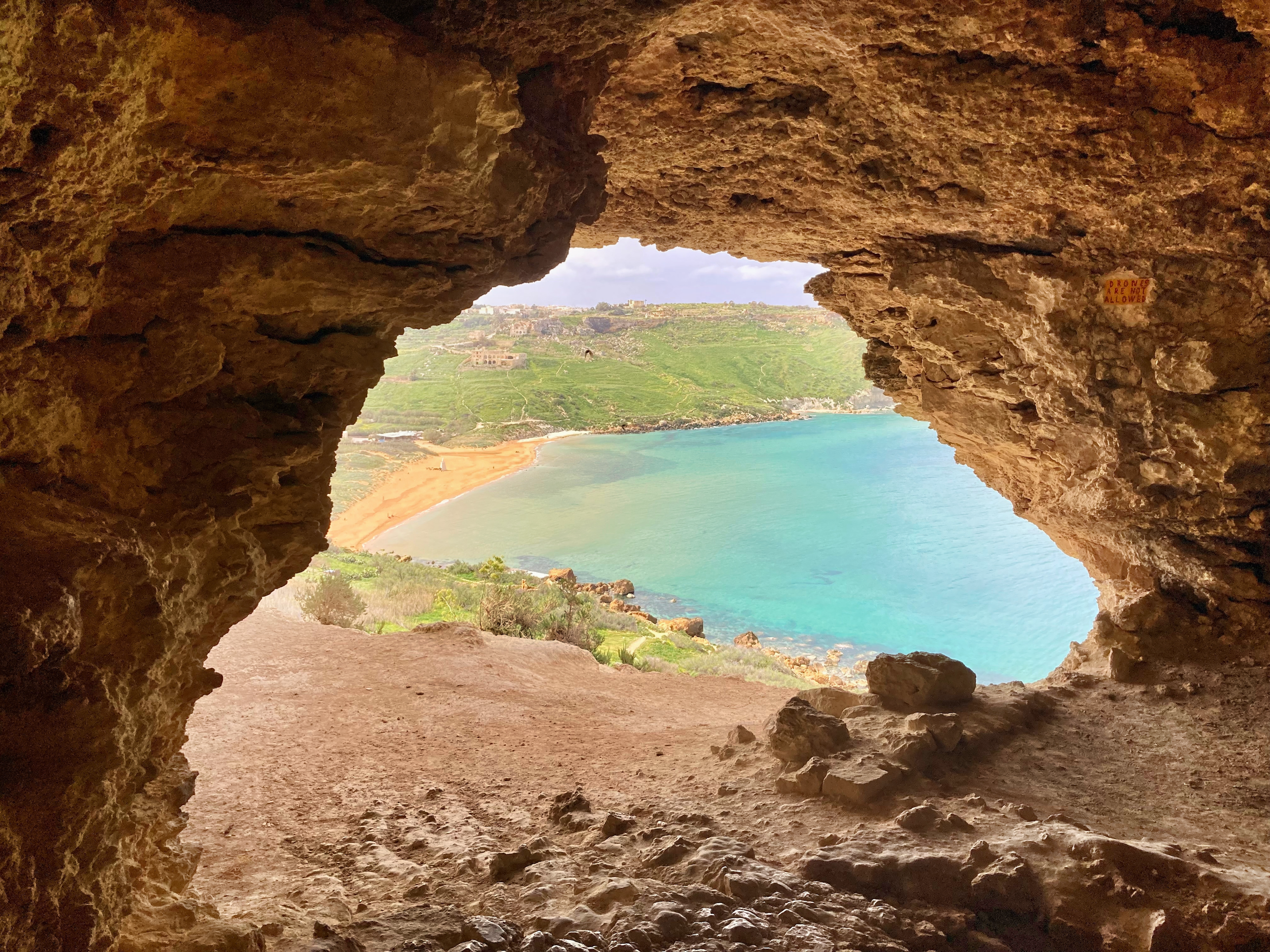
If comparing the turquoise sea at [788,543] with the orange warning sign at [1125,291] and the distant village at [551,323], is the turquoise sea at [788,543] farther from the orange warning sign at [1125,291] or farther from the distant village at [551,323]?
the orange warning sign at [1125,291]

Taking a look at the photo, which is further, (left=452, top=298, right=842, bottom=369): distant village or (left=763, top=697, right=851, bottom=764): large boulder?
(left=452, top=298, right=842, bottom=369): distant village

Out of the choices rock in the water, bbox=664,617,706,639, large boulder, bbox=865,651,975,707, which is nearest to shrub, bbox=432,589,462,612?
rock in the water, bbox=664,617,706,639

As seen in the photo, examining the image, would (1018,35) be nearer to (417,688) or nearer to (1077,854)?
(1077,854)

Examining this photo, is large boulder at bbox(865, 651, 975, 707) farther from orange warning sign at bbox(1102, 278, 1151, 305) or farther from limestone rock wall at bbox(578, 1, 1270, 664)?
orange warning sign at bbox(1102, 278, 1151, 305)

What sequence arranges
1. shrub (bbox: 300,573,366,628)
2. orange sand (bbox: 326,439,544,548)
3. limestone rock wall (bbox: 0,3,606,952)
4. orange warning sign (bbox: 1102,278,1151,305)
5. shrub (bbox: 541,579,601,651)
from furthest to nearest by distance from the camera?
1. orange sand (bbox: 326,439,544,548)
2. shrub (bbox: 541,579,601,651)
3. shrub (bbox: 300,573,366,628)
4. orange warning sign (bbox: 1102,278,1151,305)
5. limestone rock wall (bbox: 0,3,606,952)

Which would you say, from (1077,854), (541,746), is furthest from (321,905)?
(1077,854)

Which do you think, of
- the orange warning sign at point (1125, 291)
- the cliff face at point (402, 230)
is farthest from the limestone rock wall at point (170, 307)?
the orange warning sign at point (1125, 291)

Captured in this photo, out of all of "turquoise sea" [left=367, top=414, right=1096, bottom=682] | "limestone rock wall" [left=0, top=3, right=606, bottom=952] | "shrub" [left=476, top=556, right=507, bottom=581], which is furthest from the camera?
"turquoise sea" [left=367, top=414, right=1096, bottom=682]
